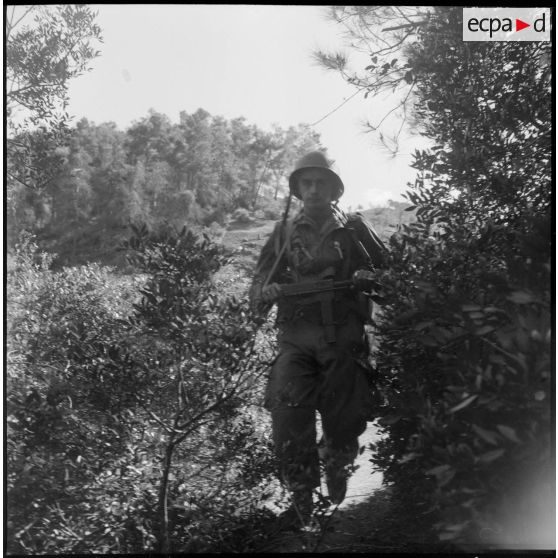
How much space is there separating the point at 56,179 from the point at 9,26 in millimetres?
847

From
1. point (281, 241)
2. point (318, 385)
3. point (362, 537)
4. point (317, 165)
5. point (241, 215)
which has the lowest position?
point (362, 537)

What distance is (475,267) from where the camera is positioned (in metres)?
2.31

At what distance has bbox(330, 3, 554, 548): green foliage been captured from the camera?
5.91 feet

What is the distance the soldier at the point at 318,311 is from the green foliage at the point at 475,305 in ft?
0.75

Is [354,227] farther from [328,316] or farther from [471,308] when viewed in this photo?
[471,308]

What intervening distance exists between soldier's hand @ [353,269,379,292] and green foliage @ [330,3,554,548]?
20 cm

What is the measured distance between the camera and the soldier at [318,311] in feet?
9.77

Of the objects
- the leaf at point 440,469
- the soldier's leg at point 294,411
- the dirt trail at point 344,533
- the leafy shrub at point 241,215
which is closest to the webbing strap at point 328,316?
the soldier's leg at point 294,411

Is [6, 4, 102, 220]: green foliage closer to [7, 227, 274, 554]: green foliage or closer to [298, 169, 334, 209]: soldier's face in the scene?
[7, 227, 274, 554]: green foliage

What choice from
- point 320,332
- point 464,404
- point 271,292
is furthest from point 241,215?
point 464,404

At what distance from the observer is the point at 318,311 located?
312cm

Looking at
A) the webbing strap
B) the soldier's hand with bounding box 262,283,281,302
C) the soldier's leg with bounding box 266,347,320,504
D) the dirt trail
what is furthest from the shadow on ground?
the soldier's hand with bounding box 262,283,281,302

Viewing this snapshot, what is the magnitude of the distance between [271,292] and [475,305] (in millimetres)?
1298

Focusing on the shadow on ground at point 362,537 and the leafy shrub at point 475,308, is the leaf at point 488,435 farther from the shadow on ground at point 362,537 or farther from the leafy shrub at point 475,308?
the shadow on ground at point 362,537
